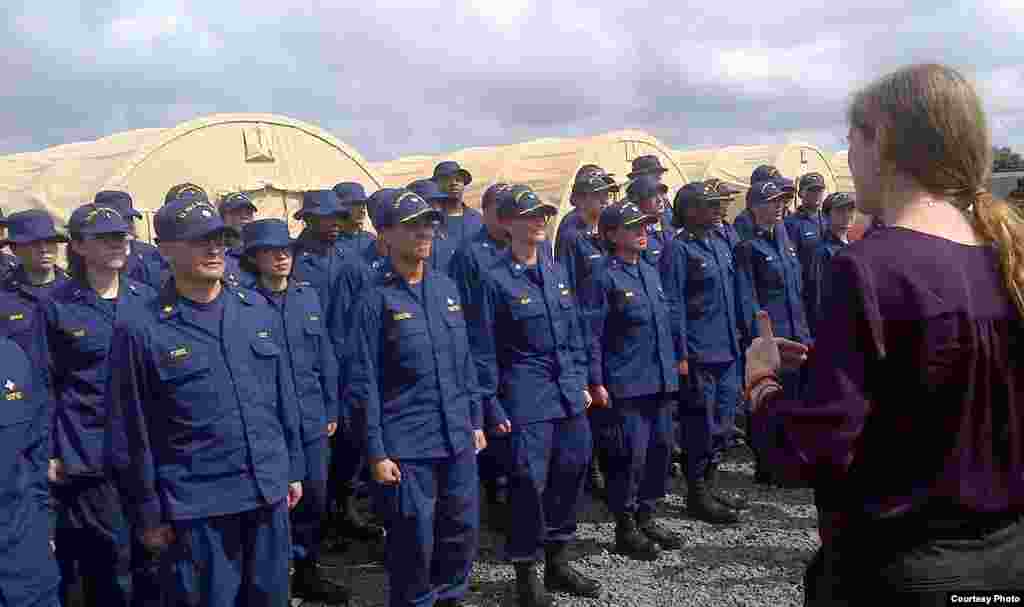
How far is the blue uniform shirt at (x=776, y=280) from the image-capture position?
6609mm

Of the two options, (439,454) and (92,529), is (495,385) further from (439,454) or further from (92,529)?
(92,529)

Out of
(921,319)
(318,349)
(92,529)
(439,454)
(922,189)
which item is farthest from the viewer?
(318,349)

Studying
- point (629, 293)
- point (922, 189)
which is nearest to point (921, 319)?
point (922, 189)

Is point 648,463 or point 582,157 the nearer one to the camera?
point 648,463

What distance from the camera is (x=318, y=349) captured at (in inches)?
196

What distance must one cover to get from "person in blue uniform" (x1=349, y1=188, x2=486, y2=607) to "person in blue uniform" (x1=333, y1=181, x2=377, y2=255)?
273cm

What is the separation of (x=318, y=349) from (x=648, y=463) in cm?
222

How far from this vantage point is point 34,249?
15.9 ft

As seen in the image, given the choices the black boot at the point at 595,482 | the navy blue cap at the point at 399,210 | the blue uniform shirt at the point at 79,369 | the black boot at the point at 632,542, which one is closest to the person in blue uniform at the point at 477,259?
the navy blue cap at the point at 399,210

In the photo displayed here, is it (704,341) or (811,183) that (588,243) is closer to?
(704,341)

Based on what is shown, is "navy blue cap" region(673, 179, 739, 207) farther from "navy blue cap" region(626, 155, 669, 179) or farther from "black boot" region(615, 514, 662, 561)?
"navy blue cap" region(626, 155, 669, 179)

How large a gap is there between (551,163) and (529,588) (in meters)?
8.70

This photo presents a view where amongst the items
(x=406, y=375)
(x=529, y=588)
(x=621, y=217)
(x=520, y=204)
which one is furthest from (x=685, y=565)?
(x=520, y=204)

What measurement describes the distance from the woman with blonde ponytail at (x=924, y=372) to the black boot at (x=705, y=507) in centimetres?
422
